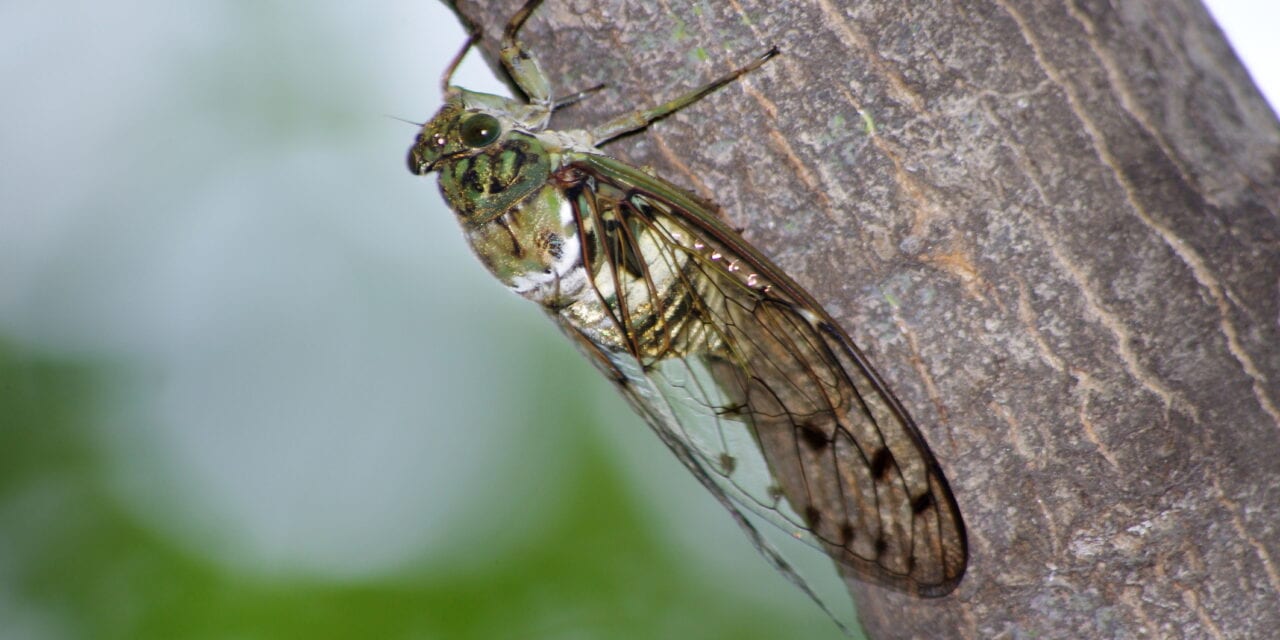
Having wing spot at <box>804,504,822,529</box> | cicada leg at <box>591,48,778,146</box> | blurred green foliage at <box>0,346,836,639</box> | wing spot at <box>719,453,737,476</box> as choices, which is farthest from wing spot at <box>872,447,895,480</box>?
blurred green foliage at <box>0,346,836,639</box>

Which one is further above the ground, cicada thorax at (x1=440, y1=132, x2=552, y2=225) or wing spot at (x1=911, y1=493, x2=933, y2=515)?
cicada thorax at (x1=440, y1=132, x2=552, y2=225)

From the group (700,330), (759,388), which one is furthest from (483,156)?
(759,388)

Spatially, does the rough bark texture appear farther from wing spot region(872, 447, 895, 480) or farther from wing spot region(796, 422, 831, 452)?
wing spot region(796, 422, 831, 452)

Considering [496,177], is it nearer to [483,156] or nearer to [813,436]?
[483,156]

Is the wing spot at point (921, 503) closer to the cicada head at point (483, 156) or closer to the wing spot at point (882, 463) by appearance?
the wing spot at point (882, 463)

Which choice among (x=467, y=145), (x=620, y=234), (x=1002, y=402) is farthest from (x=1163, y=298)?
(x=467, y=145)

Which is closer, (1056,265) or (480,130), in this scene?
(1056,265)
